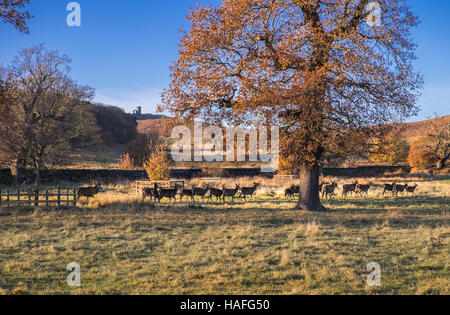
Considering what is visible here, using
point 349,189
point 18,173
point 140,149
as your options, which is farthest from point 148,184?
point 140,149

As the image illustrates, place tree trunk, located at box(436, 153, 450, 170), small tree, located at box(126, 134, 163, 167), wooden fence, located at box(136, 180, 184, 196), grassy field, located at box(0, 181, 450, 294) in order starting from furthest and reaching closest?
tree trunk, located at box(436, 153, 450, 170)
small tree, located at box(126, 134, 163, 167)
wooden fence, located at box(136, 180, 184, 196)
grassy field, located at box(0, 181, 450, 294)

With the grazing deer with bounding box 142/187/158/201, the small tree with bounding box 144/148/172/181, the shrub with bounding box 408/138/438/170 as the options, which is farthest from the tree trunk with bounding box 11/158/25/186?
the shrub with bounding box 408/138/438/170

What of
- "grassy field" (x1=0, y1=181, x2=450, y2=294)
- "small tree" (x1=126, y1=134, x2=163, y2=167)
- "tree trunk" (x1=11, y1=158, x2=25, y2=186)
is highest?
"small tree" (x1=126, y1=134, x2=163, y2=167)

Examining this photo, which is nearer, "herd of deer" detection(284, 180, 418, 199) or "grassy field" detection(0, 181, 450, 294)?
"grassy field" detection(0, 181, 450, 294)

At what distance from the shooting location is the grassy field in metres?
6.91

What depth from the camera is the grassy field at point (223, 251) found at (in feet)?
22.7

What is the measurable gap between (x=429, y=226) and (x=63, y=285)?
40.8ft

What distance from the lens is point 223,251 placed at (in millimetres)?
9602

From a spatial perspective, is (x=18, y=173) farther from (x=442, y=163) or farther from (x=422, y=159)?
(x=442, y=163)

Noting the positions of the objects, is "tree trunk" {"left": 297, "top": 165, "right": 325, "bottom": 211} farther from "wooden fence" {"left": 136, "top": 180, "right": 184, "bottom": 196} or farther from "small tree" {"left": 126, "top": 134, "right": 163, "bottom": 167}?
"small tree" {"left": 126, "top": 134, "right": 163, "bottom": 167}

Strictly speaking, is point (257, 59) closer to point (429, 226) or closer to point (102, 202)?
point (429, 226)

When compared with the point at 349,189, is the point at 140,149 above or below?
above

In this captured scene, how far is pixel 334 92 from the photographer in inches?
621
